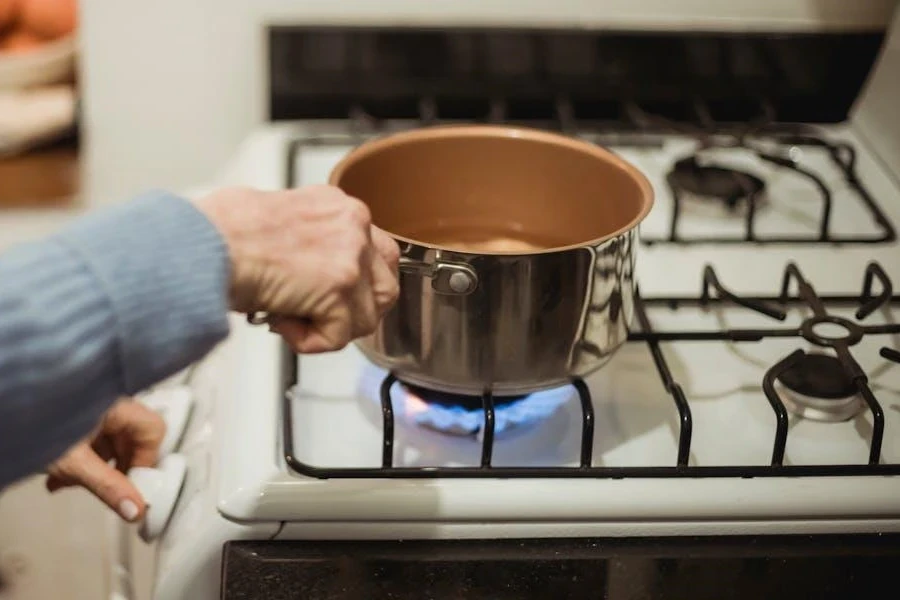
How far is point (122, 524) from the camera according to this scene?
803 millimetres

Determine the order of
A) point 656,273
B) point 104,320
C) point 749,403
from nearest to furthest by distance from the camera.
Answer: point 104,320
point 749,403
point 656,273

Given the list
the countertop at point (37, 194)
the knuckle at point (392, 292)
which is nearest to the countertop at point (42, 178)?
the countertop at point (37, 194)

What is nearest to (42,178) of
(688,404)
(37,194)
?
(37,194)

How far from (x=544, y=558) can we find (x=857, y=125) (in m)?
0.62

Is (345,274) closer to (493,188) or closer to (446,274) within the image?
(446,274)

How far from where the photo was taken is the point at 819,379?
745 millimetres

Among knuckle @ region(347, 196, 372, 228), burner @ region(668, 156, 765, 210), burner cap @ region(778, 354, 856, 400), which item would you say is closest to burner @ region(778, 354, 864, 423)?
burner cap @ region(778, 354, 856, 400)

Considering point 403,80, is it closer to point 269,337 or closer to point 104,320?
point 269,337

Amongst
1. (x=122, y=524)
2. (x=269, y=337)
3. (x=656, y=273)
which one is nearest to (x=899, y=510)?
(x=656, y=273)

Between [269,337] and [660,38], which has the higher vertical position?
[660,38]

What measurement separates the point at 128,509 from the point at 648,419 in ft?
1.05

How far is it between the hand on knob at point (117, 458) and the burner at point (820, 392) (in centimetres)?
40

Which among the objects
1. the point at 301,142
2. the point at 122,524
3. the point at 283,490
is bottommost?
the point at 122,524

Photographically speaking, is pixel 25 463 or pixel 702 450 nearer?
pixel 25 463
